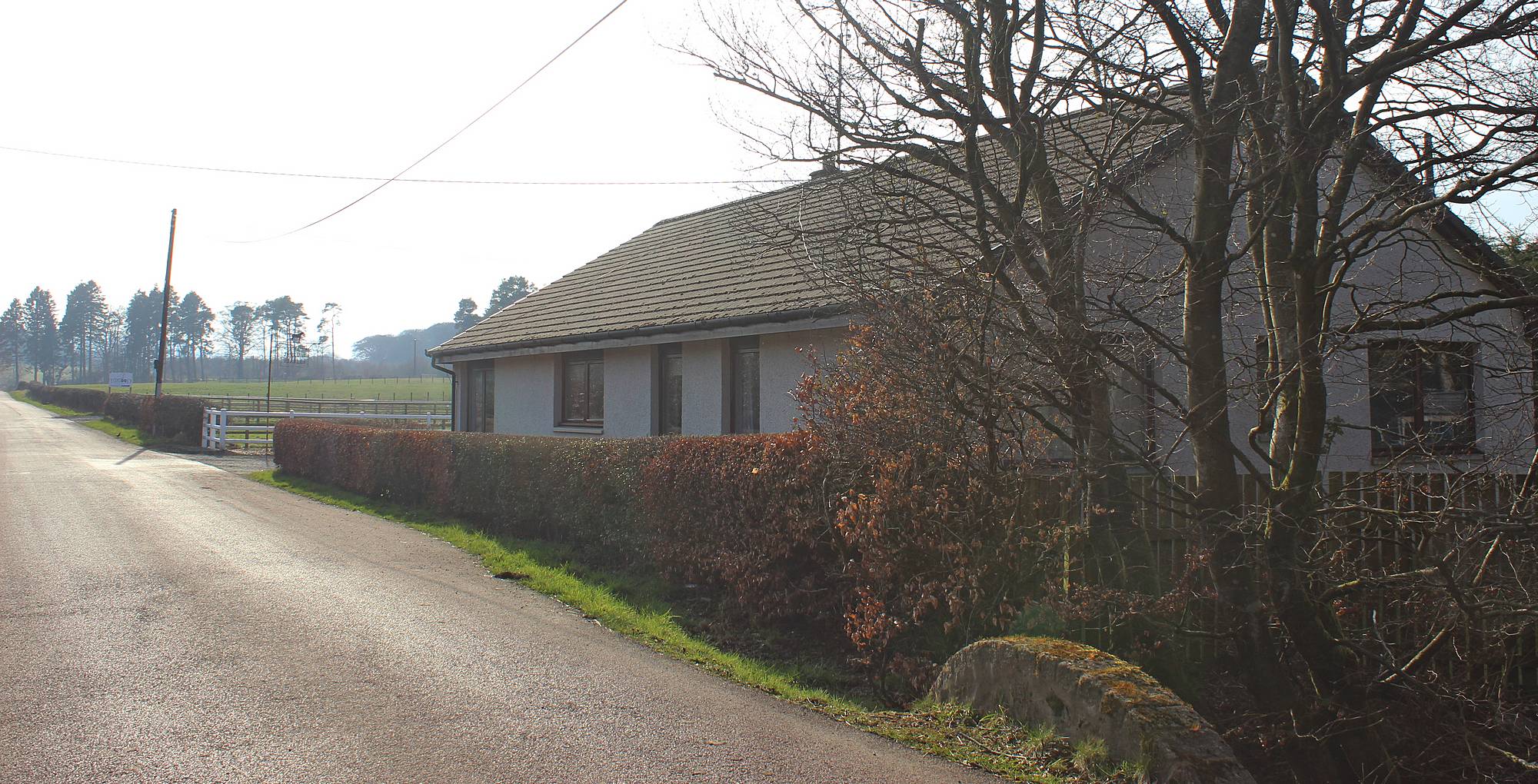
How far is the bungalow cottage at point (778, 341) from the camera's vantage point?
240 inches

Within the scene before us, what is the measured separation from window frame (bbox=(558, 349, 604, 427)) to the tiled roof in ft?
2.06

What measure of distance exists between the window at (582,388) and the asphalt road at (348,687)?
682 cm

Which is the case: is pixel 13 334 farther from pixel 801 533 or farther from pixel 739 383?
pixel 801 533

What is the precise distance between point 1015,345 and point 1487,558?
2.62 meters

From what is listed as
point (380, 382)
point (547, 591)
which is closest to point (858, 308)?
point (547, 591)

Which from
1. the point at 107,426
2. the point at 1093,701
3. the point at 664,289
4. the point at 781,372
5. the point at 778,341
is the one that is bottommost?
the point at 1093,701

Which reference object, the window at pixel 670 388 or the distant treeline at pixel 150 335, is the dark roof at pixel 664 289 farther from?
the distant treeline at pixel 150 335

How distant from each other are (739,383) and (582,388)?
180 inches

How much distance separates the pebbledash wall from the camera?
13.2 m

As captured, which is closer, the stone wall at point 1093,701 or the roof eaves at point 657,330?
the stone wall at point 1093,701

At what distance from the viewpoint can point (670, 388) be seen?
16.0 metres

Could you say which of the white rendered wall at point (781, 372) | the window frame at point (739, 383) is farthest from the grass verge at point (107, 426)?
the white rendered wall at point (781, 372)

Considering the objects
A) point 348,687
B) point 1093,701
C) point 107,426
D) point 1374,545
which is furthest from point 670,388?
point 107,426

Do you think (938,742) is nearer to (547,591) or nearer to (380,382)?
(547,591)
